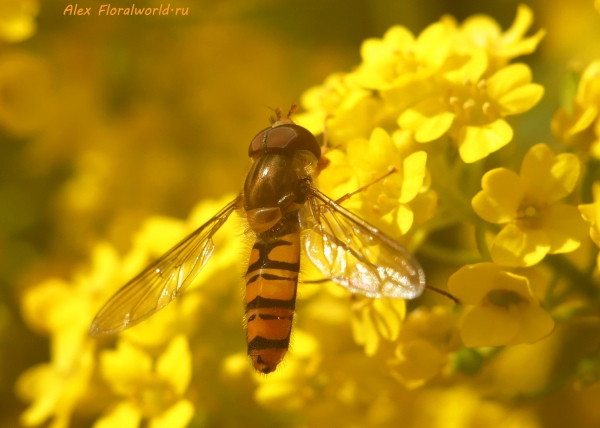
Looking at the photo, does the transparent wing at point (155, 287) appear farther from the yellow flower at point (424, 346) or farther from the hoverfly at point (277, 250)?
the yellow flower at point (424, 346)

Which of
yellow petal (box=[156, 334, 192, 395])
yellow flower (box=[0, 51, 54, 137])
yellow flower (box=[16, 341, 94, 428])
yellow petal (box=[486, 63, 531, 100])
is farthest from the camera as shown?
yellow flower (box=[0, 51, 54, 137])

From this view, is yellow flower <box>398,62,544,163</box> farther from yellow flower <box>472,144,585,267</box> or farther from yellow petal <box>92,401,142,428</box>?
yellow petal <box>92,401,142,428</box>

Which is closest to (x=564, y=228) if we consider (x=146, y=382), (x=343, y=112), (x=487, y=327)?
(x=487, y=327)

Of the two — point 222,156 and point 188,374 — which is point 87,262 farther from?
point 188,374

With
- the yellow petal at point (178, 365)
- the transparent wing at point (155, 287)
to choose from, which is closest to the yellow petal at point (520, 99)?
the transparent wing at point (155, 287)

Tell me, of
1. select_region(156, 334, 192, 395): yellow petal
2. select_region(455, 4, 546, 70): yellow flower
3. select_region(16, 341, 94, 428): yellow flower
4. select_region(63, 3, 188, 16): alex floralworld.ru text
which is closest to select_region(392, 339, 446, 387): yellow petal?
select_region(156, 334, 192, 395): yellow petal

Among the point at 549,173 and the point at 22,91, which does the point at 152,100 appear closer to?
the point at 22,91

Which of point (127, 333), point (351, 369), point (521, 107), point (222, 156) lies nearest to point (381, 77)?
point (521, 107)
